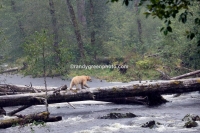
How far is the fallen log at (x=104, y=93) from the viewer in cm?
1637

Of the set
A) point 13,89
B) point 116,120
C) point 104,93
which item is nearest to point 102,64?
point 13,89

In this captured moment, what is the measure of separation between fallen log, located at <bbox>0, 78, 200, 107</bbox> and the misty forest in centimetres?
4

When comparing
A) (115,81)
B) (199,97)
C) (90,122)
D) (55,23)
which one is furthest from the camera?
(55,23)

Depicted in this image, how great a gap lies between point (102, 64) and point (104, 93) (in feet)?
71.5

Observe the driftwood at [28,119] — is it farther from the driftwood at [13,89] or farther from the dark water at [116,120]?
the driftwood at [13,89]

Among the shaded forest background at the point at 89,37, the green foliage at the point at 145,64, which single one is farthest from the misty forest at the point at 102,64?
the shaded forest background at the point at 89,37

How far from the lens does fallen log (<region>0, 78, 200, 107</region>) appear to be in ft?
53.7

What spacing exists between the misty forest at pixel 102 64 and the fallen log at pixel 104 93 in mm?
45

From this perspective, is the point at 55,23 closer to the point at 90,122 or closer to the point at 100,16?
the point at 100,16

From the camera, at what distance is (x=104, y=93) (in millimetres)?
16969

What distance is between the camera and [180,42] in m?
27.5

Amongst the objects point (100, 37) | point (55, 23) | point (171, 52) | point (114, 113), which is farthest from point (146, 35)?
point (114, 113)

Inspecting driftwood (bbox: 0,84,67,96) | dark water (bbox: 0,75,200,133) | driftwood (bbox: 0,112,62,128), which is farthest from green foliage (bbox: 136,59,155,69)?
driftwood (bbox: 0,112,62,128)

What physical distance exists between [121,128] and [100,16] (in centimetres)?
2817
